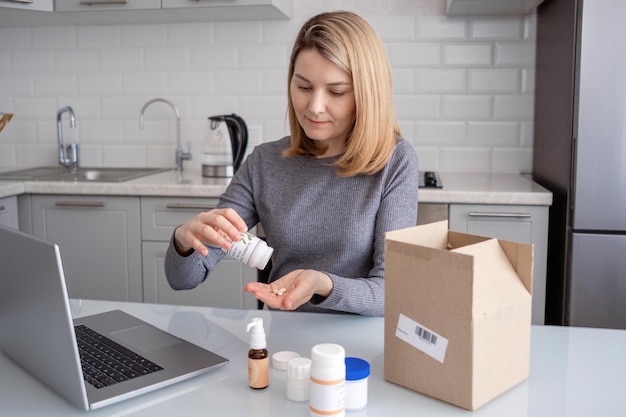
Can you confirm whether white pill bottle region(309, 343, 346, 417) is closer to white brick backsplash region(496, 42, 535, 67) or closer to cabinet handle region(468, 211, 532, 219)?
cabinet handle region(468, 211, 532, 219)

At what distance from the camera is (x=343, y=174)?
162cm

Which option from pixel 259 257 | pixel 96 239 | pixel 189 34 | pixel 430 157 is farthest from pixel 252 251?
pixel 189 34

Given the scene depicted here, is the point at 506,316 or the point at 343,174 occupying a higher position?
the point at 343,174

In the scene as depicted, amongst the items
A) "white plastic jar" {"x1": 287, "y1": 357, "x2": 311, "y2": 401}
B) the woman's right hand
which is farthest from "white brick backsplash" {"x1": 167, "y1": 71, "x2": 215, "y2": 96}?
"white plastic jar" {"x1": 287, "y1": 357, "x2": 311, "y2": 401}

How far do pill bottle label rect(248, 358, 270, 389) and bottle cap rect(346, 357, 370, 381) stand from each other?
4.8 inches

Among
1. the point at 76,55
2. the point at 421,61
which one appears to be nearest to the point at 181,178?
the point at 76,55

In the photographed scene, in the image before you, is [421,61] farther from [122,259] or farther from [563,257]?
[122,259]

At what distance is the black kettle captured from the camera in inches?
112

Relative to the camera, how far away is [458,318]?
88cm

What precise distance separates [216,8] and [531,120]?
1442 mm

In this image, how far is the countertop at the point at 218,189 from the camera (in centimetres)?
241

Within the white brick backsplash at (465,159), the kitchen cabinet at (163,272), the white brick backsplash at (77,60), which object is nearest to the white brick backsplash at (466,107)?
the white brick backsplash at (465,159)

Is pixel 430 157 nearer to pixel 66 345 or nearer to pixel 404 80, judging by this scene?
pixel 404 80

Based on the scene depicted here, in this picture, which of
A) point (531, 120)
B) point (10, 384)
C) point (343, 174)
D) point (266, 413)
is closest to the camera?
point (266, 413)
